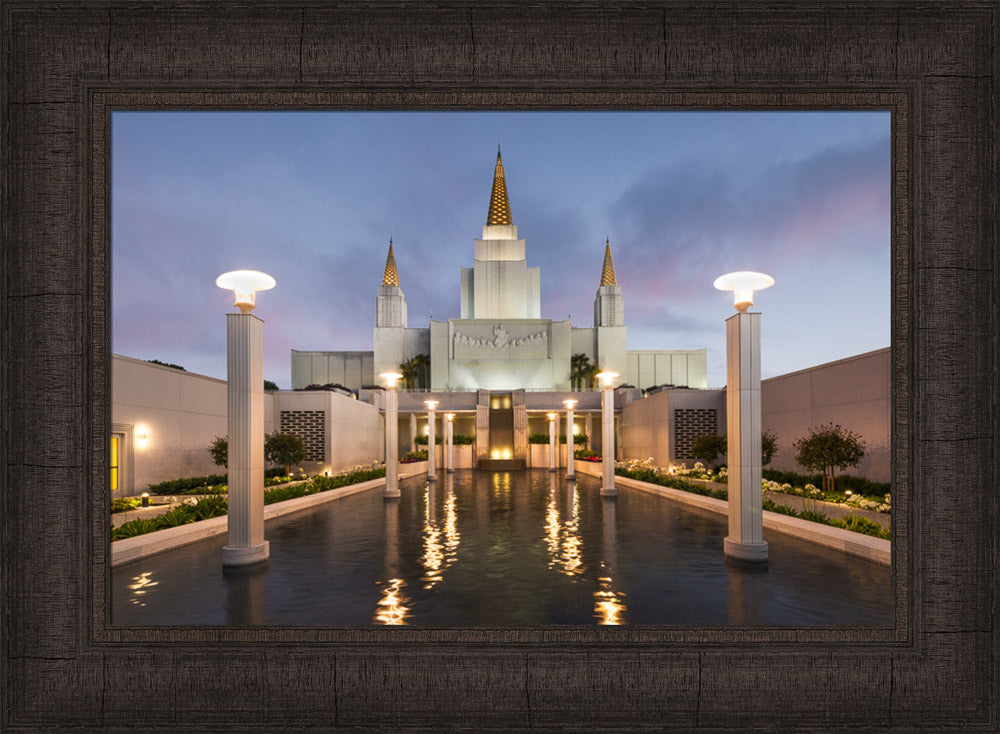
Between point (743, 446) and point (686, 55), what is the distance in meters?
4.16

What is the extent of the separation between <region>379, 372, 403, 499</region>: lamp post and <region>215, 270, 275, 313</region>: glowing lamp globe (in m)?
7.18

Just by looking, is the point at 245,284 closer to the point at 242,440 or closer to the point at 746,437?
the point at 242,440

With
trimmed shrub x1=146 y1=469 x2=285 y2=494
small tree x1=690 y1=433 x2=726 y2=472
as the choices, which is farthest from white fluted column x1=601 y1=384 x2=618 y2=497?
trimmed shrub x1=146 y1=469 x2=285 y2=494

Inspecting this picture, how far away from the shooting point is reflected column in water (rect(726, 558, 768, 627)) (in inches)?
161

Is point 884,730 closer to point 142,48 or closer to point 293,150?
point 293,150

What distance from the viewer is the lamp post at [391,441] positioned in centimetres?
1299

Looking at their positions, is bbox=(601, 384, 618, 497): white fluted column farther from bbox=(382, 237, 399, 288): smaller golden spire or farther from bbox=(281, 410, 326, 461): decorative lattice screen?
bbox=(382, 237, 399, 288): smaller golden spire

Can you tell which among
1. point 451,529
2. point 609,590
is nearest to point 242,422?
point 451,529

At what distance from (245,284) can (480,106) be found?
12.7ft

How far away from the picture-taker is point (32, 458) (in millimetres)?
2963

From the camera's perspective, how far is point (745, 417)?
5.79m

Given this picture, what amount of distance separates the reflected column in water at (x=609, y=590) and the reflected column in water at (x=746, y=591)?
0.88m

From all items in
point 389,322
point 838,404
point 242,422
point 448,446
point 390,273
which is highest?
point 390,273

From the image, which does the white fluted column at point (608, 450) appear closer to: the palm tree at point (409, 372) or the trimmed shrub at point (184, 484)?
the trimmed shrub at point (184, 484)
